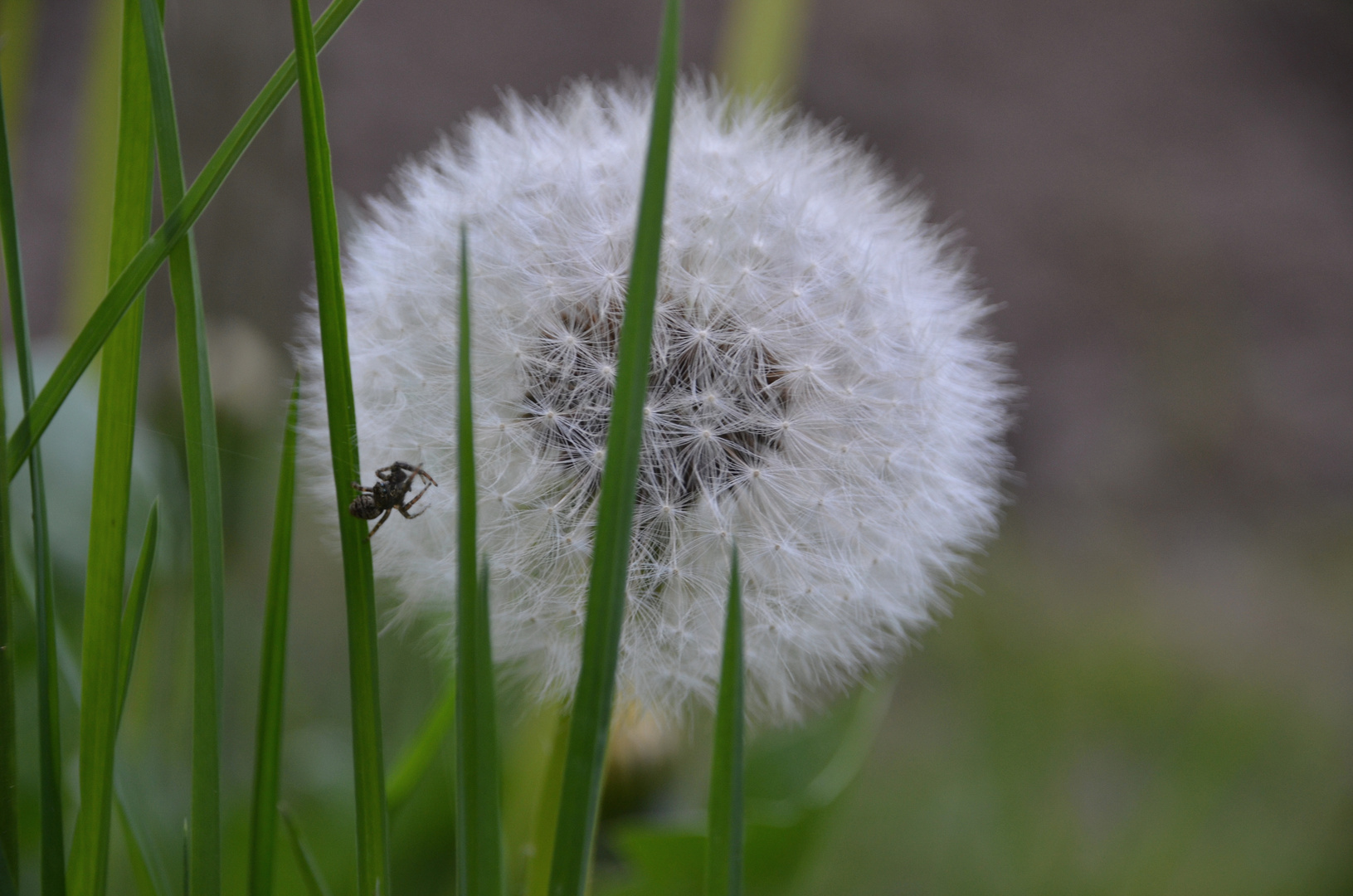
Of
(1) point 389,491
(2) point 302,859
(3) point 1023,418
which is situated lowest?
(2) point 302,859

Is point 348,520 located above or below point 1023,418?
below

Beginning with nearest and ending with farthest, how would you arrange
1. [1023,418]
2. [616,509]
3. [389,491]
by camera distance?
[616,509], [389,491], [1023,418]

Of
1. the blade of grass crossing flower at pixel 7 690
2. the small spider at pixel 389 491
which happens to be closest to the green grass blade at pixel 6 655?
the blade of grass crossing flower at pixel 7 690

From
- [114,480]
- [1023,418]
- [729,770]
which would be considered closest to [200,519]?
[114,480]

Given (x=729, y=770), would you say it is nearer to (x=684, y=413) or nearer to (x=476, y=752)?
(x=476, y=752)

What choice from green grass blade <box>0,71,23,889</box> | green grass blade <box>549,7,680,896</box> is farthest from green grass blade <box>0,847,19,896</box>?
green grass blade <box>549,7,680,896</box>
